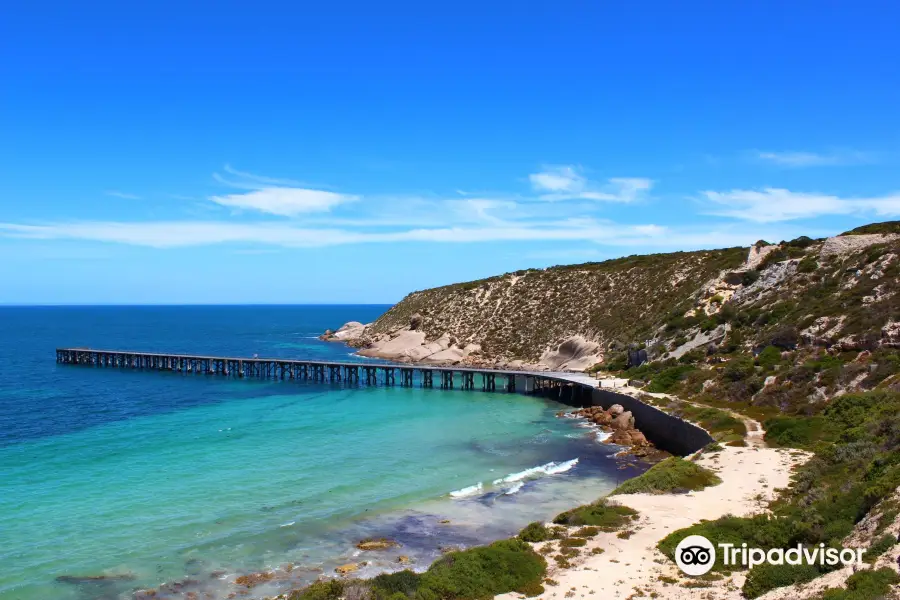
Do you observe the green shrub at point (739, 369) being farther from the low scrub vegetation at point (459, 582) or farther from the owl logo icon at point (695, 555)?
the low scrub vegetation at point (459, 582)

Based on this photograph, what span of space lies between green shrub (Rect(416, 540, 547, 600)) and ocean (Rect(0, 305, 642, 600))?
371 cm

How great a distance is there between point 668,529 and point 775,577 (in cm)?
600

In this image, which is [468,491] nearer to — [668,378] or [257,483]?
[257,483]

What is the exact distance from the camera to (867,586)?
1100 centimetres

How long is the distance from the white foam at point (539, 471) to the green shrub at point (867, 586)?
2049 cm

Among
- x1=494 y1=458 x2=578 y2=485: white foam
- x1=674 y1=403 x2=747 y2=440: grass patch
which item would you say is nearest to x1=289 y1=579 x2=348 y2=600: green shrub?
x1=494 y1=458 x2=578 y2=485: white foam

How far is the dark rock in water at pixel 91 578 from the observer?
20.1 m

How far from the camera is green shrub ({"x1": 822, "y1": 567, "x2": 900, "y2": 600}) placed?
421 inches

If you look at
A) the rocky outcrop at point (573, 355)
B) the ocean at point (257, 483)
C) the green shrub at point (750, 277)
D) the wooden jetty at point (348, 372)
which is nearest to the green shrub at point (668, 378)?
the ocean at point (257, 483)

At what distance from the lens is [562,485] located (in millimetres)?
30250

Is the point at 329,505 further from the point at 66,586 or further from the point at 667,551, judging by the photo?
the point at 667,551

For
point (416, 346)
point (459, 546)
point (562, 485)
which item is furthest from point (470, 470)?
point (416, 346)

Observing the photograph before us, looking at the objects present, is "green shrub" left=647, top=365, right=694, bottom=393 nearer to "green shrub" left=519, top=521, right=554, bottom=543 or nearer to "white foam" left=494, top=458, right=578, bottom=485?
"white foam" left=494, top=458, right=578, bottom=485

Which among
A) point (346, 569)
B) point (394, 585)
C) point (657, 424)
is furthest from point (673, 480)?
point (657, 424)
